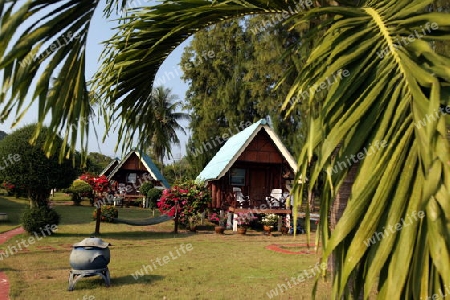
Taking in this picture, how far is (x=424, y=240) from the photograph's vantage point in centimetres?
135

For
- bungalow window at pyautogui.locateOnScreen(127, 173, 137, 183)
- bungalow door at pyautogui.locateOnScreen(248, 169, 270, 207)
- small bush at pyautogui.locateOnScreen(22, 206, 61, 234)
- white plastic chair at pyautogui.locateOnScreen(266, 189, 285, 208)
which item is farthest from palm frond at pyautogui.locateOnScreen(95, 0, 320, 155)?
bungalow window at pyautogui.locateOnScreen(127, 173, 137, 183)

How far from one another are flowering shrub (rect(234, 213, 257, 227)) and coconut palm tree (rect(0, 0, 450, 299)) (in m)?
17.2

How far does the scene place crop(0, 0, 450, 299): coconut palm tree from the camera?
1.35 metres

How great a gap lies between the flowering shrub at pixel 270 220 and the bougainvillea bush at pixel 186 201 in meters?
2.98

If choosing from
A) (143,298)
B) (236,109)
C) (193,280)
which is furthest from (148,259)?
(236,109)

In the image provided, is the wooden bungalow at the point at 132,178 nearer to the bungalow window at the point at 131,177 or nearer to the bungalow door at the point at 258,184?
the bungalow window at the point at 131,177

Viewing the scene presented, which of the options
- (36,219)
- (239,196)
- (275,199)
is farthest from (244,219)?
(36,219)

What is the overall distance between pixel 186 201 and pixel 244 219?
9.78 ft

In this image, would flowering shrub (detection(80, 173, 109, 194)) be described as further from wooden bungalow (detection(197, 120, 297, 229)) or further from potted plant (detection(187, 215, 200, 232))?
wooden bungalow (detection(197, 120, 297, 229))

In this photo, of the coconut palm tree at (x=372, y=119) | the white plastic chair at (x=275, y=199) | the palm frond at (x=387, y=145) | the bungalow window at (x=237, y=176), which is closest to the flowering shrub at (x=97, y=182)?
the bungalow window at (x=237, y=176)

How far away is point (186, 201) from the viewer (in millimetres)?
18875

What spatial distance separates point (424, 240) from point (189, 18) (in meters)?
2.58

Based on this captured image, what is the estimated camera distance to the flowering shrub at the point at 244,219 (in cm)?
1914

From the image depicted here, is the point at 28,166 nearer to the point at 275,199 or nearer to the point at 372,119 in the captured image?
the point at 275,199
